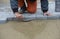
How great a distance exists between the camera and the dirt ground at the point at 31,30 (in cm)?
186

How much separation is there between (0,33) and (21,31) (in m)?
0.21

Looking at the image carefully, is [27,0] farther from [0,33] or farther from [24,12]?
[0,33]

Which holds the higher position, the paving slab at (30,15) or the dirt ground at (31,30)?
the paving slab at (30,15)

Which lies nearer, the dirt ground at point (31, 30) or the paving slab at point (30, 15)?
the dirt ground at point (31, 30)

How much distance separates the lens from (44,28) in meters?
1.98

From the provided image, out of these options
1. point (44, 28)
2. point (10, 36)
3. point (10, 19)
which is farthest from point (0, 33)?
point (44, 28)

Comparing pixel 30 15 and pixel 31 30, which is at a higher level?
pixel 30 15

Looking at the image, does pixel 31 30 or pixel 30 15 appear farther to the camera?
pixel 30 15

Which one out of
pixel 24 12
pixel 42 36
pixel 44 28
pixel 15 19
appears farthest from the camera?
pixel 24 12

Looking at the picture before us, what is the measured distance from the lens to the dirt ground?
1859mm

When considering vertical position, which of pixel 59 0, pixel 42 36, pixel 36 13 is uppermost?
pixel 59 0

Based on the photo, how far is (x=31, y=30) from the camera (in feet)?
6.43

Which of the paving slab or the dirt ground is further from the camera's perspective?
the paving slab

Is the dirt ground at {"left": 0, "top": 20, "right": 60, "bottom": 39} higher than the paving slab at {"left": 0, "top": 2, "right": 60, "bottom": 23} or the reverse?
the reverse
